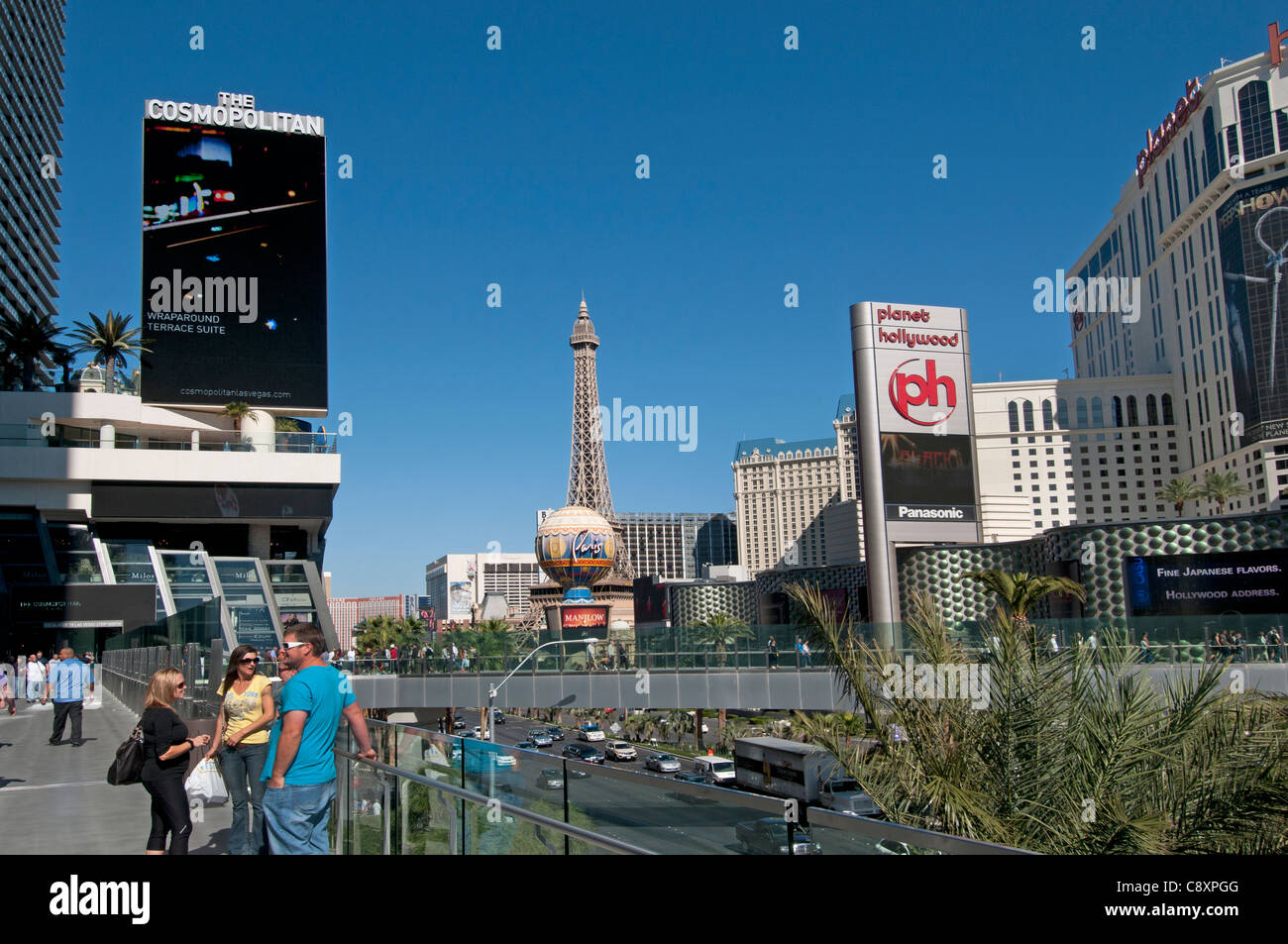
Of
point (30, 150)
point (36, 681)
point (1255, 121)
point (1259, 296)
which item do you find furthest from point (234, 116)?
point (1255, 121)

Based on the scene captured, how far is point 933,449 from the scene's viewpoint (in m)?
40.5

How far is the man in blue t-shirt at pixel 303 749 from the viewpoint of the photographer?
593cm

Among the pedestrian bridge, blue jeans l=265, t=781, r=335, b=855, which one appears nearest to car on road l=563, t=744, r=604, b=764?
the pedestrian bridge

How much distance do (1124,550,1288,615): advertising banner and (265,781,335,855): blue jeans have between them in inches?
1484

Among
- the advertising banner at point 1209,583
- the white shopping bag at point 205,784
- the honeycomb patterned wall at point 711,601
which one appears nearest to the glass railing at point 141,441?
the advertising banner at point 1209,583

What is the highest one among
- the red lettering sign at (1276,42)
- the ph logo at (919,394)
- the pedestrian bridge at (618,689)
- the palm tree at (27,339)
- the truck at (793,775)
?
the red lettering sign at (1276,42)

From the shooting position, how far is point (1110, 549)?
43.1 meters

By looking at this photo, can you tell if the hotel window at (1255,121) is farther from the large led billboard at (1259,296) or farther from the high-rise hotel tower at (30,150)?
the high-rise hotel tower at (30,150)

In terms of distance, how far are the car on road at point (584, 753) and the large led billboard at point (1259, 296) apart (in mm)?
74150

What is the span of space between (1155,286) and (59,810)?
13200 cm

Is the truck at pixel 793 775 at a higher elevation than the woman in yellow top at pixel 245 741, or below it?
below

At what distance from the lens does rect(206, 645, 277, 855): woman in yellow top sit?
7664mm

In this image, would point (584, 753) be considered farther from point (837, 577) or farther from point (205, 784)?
point (205, 784)

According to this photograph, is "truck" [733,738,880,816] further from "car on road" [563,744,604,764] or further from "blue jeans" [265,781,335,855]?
"blue jeans" [265,781,335,855]
